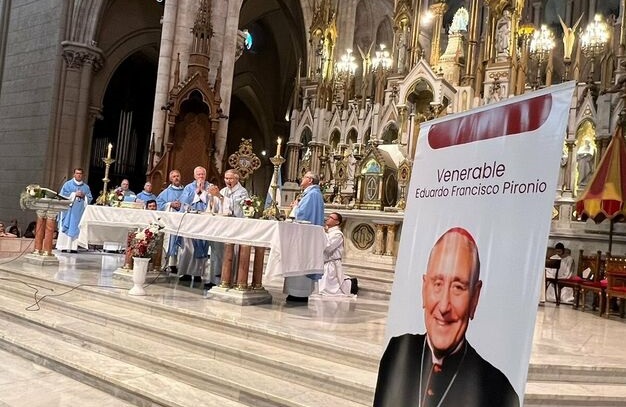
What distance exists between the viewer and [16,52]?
17.8 metres

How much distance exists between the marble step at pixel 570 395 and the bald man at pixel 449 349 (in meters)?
2.06

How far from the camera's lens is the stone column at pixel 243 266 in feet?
19.9

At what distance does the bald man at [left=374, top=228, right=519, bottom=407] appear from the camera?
1669 millimetres

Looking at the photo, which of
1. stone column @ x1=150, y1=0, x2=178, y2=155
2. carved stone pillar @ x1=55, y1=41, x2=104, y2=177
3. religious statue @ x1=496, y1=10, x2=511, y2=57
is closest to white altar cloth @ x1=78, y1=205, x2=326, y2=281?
stone column @ x1=150, y1=0, x2=178, y2=155

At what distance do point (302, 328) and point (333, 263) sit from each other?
325 centimetres

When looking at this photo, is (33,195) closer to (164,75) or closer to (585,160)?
(164,75)

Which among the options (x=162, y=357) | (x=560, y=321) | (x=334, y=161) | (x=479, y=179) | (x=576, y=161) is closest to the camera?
(x=479, y=179)

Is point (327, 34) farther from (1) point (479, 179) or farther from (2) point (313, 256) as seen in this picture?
(1) point (479, 179)

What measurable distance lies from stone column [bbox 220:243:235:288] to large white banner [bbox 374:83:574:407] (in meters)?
4.32

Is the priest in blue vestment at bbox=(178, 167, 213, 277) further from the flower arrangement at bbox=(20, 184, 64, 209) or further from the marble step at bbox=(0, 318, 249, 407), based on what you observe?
the marble step at bbox=(0, 318, 249, 407)

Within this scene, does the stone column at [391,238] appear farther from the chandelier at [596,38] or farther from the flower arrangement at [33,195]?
the chandelier at [596,38]

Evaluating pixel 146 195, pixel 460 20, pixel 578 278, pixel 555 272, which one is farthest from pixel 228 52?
pixel 578 278

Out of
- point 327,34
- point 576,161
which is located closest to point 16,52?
point 327,34

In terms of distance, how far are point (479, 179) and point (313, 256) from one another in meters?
4.55
